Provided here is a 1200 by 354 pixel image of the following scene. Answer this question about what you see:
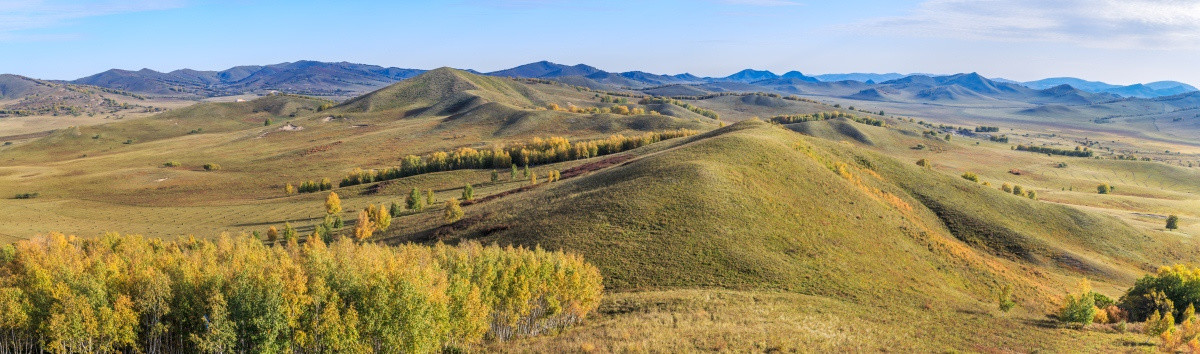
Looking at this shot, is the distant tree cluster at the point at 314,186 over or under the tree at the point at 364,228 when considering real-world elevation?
under

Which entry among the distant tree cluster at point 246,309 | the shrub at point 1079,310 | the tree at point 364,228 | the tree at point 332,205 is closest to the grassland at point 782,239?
the shrub at point 1079,310

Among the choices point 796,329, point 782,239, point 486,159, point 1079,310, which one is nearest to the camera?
point 796,329

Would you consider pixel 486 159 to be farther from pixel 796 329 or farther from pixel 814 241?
pixel 796 329

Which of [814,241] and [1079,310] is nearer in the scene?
[1079,310]

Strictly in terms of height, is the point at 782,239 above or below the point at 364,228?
above

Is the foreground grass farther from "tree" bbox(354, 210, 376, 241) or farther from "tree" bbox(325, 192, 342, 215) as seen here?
"tree" bbox(325, 192, 342, 215)

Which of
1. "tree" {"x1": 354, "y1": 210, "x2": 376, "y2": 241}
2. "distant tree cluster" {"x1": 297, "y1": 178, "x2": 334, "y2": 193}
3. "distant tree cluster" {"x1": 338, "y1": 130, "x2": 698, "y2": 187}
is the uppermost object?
"distant tree cluster" {"x1": 338, "y1": 130, "x2": 698, "y2": 187}

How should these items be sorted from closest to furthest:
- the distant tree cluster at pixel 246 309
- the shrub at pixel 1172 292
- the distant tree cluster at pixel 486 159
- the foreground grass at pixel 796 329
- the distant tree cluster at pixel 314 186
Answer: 1. the distant tree cluster at pixel 246 309
2. the foreground grass at pixel 796 329
3. the shrub at pixel 1172 292
4. the distant tree cluster at pixel 314 186
5. the distant tree cluster at pixel 486 159

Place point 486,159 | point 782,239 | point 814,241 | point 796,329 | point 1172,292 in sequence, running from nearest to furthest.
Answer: point 796,329
point 1172,292
point 782,239
point 814,241
point 486,159

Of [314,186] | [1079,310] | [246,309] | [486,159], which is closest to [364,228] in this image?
[246,309]

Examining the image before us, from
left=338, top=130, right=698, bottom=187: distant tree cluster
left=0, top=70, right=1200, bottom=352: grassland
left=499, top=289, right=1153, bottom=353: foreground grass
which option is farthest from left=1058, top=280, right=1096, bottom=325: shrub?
left=338, top=130, right=698, bottom=187: distant tree cluster

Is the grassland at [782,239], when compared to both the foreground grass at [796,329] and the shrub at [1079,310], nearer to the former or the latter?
the foreground grass at [796,329]

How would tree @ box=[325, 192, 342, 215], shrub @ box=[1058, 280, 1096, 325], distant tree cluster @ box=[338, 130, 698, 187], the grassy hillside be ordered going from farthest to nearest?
distant tree cluster @ box=[338, 130, 698, 187] < tree @ box=[325, 192, 342, 215] < shrub @ box=[1058, 280, 1096, 325] < the grassy hillside

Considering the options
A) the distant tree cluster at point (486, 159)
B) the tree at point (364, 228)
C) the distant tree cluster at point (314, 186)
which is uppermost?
the distant tree cluster at point (486, 159)
